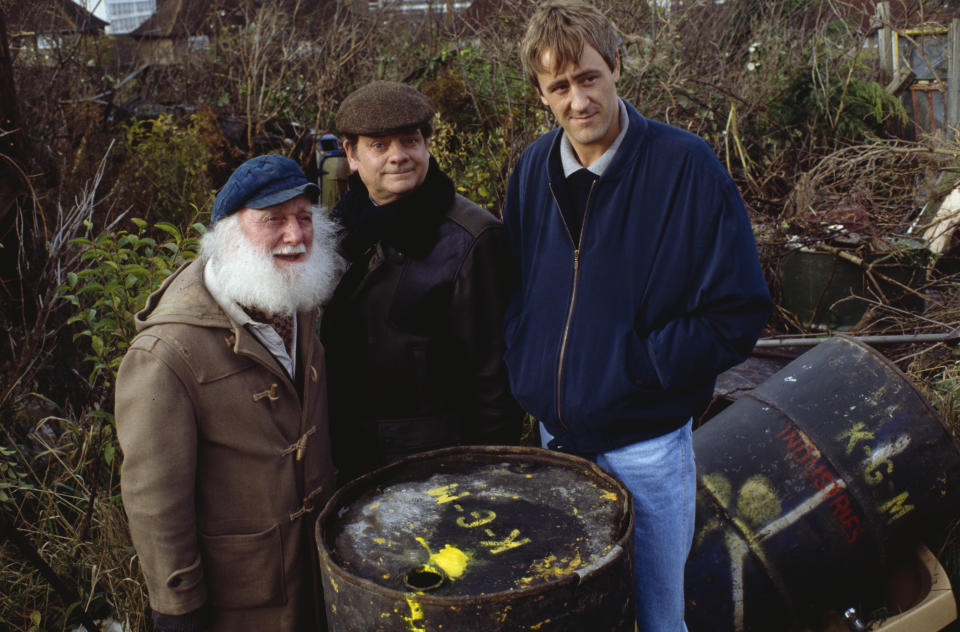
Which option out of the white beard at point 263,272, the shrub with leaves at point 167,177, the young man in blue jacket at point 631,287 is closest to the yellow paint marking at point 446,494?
the young man in blue jacket at point 631,287

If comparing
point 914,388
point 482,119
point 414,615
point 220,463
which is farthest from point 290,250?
point 482,119

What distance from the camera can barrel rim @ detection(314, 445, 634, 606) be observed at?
1.52 metres

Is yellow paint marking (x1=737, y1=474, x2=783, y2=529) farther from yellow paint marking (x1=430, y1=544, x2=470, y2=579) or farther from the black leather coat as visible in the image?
yellow paint marking (x1=430, y1=544, x2=470, y2=579)

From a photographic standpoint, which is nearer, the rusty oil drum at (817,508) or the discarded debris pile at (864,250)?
the rusty oil drum at (817,508)

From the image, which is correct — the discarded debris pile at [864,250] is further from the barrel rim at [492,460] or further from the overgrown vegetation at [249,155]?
the barrel rim at [492,460]

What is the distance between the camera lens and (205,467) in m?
2.06

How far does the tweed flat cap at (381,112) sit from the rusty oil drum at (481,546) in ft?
3.61

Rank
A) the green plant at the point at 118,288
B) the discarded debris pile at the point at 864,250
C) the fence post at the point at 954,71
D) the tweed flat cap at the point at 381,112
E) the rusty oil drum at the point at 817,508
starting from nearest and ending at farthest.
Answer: the tweed flat cap at the point at 381,112 < the rusty oil drum at the point at 817,508 < the green plant at the point at 118,288 < the discarded debris pile at the point at 864,250 < the fence post at the point at 954,71

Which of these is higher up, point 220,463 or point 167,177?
point 167,177

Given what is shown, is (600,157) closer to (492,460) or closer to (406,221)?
(406,221)

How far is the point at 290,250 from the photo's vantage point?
7.37 feet

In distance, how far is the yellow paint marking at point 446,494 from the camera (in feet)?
6.63

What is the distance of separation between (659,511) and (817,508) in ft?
3.48

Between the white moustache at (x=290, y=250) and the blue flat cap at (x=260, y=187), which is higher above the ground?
the blue flat cap at (x=260, y=187)
